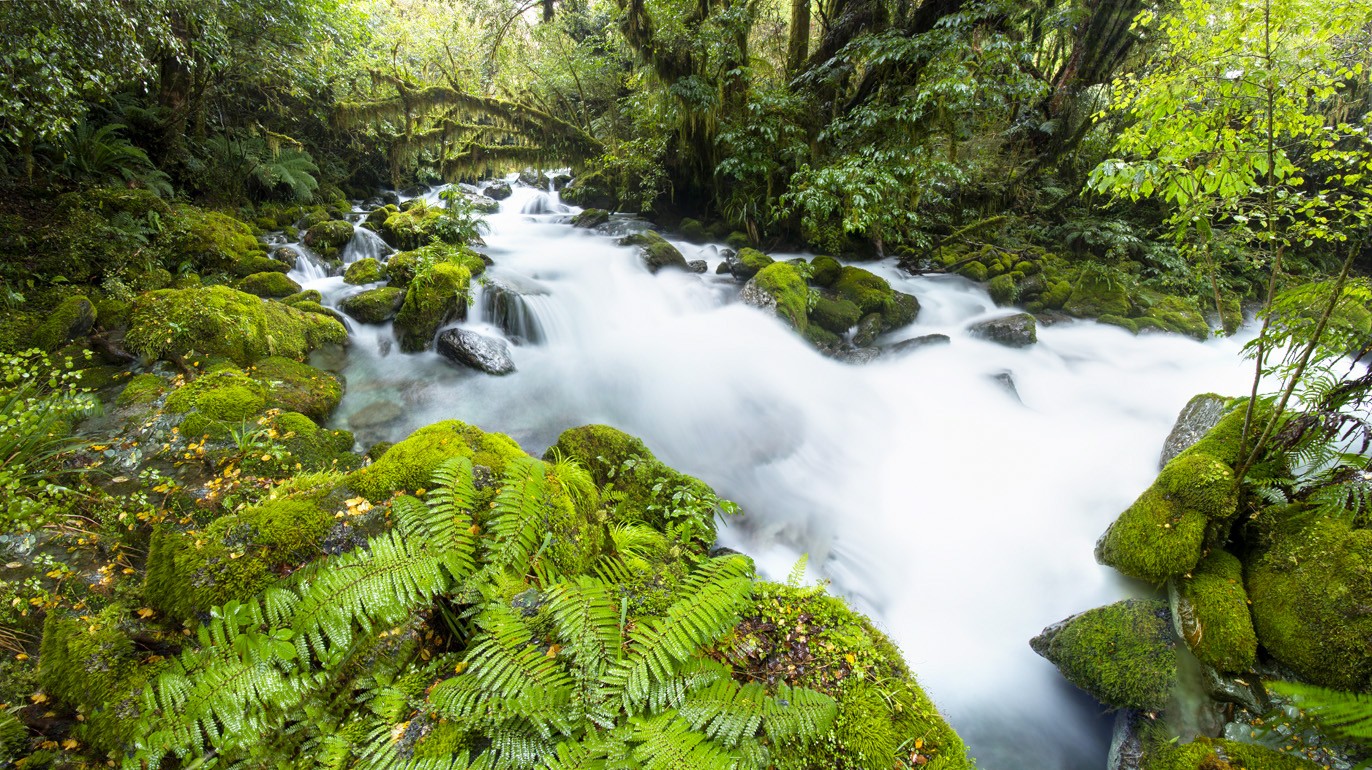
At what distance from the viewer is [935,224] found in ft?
41.3

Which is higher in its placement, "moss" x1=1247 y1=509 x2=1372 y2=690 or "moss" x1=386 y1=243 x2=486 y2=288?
"moss" x1=386 y1=243 x2=486 y2=288

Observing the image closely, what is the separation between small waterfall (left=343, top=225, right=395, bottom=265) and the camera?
9.34 meters

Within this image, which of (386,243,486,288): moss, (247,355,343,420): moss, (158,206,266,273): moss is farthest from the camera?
(386,243,486,288): moss

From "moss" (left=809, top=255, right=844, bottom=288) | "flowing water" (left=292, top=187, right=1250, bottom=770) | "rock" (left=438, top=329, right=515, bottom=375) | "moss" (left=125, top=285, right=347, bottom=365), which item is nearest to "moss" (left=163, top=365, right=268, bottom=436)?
"moss" (left=125, top=285, right=347, bottom=365)

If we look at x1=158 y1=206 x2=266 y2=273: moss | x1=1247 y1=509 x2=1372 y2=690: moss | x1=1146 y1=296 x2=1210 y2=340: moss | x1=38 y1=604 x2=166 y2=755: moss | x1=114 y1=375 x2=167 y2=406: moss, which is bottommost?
x1=1146 y1=296 x2=1210 y2=340: moss

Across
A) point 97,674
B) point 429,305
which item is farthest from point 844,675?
point 429,305

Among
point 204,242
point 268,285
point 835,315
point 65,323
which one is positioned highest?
point 204,242

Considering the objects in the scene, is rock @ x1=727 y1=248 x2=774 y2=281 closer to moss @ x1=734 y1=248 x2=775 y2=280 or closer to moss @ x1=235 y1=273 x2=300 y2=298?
moss @ x1=734 y1=248 x2=775 y2=280

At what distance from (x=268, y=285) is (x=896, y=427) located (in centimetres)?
891

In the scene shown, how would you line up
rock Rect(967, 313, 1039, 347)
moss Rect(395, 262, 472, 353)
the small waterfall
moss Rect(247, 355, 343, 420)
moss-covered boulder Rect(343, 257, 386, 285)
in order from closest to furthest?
1. moss Rect(247, 355, 343, 420)
2. moss Rect(395, 262, 472, 353)
3. moss-covered boulder Rect(343, 257, 386, 285)
4. rock Rect(967, 313, 1039, 347)
5. the small waterfall

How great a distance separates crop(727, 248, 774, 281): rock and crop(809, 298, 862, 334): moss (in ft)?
5.61

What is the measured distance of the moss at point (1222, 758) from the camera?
2160mm

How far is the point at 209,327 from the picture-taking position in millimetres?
4965

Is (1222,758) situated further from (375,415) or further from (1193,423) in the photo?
(375,415)
